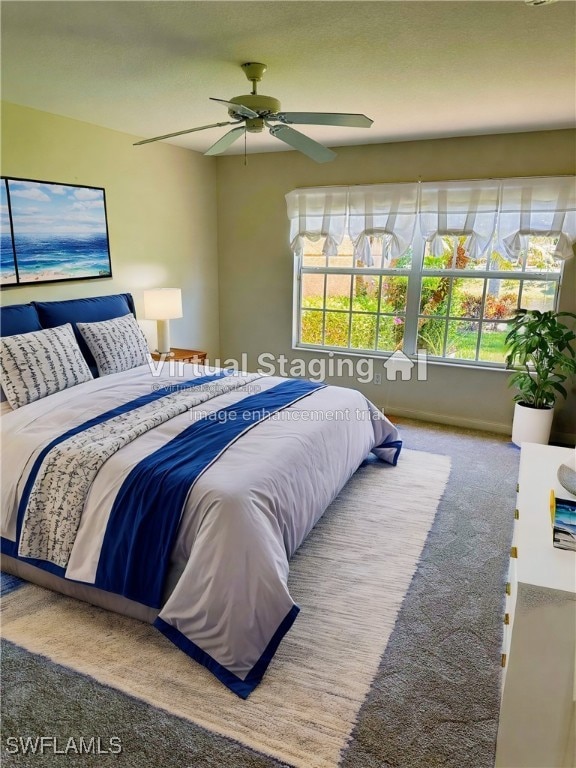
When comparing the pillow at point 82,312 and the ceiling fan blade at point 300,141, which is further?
the pillow at point 82,312

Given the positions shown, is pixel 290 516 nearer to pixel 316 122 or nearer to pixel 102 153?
pixel 316 122

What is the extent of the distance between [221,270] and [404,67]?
319 cm

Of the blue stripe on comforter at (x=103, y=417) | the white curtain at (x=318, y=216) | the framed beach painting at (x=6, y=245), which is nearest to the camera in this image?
the blue stripe on comforter at (x=103, y=417)

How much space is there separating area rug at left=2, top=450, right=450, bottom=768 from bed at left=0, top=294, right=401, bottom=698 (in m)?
0.09

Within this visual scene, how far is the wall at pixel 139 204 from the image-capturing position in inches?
132

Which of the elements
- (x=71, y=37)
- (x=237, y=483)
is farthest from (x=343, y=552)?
(x=71, y=37)

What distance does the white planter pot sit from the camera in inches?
152

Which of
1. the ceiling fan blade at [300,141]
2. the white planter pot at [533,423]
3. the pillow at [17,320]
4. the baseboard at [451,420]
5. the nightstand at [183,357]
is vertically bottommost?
the baseboard at [451,420]

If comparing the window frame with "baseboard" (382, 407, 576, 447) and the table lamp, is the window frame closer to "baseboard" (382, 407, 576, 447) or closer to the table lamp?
"baseboard" (382, 407, 576, 447)

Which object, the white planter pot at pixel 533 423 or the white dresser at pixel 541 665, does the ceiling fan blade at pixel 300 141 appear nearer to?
the white dresser at pixel 541 665

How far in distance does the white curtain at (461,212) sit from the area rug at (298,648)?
2.47 meters

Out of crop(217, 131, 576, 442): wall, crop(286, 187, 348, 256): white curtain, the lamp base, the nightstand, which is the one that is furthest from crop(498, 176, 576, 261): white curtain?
the lamp base

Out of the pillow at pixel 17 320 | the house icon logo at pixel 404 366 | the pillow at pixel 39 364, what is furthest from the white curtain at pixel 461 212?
the pillow at pixel 17 320

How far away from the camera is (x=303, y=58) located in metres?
2.36
